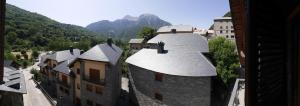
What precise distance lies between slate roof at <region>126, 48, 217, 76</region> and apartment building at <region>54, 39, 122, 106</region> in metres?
2.86

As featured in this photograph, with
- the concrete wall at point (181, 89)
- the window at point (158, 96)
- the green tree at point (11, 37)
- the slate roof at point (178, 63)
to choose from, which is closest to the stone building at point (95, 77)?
the slate roof at point (178, 63)

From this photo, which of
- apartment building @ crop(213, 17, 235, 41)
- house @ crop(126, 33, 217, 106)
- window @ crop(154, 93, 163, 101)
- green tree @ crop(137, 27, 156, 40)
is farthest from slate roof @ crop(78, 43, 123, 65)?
apartment building @ crop(213, 17, 235, 41)

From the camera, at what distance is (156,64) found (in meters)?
22.5

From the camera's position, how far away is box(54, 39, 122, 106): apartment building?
23250 mm

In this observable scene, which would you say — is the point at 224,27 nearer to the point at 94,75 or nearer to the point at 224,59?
the point at 224,59

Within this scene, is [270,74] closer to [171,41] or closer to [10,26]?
[171,41]

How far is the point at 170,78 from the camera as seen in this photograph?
20281 millimetres

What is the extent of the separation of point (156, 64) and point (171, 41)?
13.9 meters

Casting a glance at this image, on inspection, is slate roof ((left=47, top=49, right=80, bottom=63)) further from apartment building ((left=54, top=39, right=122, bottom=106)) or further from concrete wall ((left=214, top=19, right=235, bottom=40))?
concrete wall ((left=214, top=19, right=235, bottom=40))

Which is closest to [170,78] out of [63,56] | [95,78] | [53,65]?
[95,78]

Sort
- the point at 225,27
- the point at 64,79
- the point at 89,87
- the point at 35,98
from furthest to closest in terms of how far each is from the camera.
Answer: the point at 225,27 < the point at 35,98 < the point at 64,79 < the point at 89,87

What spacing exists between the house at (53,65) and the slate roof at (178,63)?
1543cm

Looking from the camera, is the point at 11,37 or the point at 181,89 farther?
the point at 11,37

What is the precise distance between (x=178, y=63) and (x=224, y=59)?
630cm
